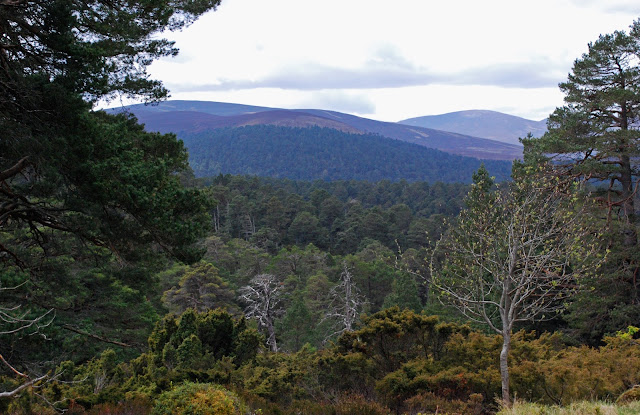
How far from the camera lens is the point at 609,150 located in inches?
554

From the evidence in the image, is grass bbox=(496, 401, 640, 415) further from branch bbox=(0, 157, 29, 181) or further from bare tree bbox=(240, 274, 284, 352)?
bare tree bbox=(240, 274, 284, 352)

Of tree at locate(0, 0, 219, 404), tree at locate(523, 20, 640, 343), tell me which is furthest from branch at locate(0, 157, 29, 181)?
tree at locate(523, 20, 640, 343)

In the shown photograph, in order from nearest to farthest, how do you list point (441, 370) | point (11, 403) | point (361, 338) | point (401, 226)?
point (11, 403), point (441, 370), point (361, 338), point (401, 226)

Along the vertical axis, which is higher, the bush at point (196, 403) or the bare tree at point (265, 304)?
the bush at point (196, 403)

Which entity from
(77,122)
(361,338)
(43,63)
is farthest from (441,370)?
(43,63)

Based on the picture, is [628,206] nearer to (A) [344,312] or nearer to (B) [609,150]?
(B) [609,150]

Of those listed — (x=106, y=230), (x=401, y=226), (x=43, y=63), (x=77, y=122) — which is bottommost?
(x=401, y=226)

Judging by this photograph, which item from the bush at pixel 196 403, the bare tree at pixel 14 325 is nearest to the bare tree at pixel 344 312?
the bare tree at pixel 14 325

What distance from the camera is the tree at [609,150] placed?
1403cm

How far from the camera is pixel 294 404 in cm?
791

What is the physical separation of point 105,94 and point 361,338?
665 cm

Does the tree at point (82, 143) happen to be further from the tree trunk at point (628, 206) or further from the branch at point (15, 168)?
the tree trunk at point (628, 206)

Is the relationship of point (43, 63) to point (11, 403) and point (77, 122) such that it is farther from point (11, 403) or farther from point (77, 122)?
point (11, 403)

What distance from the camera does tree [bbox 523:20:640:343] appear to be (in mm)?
14031
